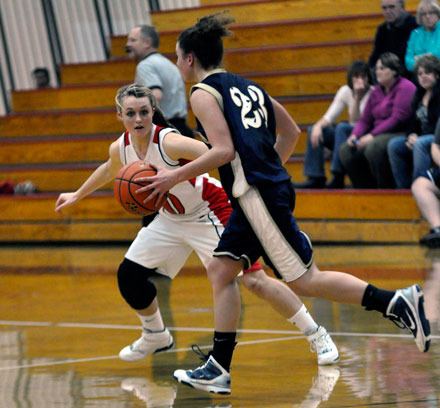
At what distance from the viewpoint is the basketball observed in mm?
5969

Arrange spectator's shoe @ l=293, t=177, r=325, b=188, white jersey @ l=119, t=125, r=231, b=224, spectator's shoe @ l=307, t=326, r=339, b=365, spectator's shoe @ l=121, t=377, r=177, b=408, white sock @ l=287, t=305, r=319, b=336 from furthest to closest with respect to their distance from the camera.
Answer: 1. spectator's shoe @ l=293, t=177, r=325, b=188
2. white jersey @ l=119, t=125, r=231, b=224
3. white sock @ l=287, t=305, r=319, b=336
4. spectator's shoe @ l=307, t=326, r=339, b=365
5. spectator's shoe @ l=121, t=377, r=177, b=408

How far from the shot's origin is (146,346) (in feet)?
21.6

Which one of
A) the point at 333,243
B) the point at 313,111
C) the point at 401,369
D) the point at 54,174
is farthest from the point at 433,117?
the point at 401,369

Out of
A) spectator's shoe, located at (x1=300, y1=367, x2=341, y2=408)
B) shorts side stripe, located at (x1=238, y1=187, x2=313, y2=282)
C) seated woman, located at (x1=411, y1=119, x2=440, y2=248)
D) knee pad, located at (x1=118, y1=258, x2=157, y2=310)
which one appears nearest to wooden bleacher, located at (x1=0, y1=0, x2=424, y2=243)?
seated woman, located at (x1=411, y1=119, x2=440, y2=248)

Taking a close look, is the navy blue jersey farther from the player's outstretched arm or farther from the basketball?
the player's outstretched arm

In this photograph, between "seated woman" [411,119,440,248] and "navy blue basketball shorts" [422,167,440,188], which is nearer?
"seated woman" [411,119,440,248]

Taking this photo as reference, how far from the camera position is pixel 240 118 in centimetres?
573

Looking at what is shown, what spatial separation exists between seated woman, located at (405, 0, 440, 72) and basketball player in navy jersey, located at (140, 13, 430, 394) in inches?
261

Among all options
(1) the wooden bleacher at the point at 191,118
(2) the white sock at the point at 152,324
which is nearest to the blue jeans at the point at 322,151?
(1) the wooden bleacher at the point at 191,118

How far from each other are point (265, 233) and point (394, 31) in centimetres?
743

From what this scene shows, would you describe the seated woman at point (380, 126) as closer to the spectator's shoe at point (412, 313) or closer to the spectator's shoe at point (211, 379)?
the spectator's shoe at point (412, 313)

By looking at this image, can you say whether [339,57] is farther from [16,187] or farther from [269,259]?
[269,259]

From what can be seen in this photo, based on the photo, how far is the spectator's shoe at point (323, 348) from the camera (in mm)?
6227

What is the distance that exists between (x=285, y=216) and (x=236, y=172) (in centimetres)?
29
